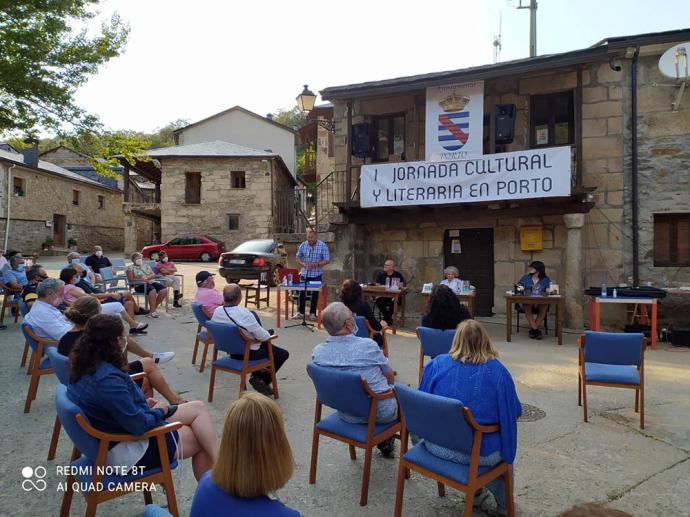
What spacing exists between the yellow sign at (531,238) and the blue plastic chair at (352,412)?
7300mm

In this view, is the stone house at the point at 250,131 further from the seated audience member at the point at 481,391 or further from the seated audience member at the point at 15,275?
the seated audience member at the point at 481,391

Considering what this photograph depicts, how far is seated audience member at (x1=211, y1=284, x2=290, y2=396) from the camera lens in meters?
4.62

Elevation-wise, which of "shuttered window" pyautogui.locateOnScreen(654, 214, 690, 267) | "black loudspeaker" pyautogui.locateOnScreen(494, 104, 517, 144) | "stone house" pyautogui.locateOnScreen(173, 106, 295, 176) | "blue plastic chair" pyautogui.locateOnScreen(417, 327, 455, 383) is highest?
"stone house" pyautogui.locateOnScreen(173, 106, 295, 176)

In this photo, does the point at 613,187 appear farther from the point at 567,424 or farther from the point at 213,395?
the point at 213,395

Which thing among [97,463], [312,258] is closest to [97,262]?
[312,258]

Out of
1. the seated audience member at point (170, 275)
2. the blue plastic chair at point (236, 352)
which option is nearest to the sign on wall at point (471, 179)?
the seated audience member at point (170, 275)

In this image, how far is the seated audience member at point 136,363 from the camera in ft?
12.0

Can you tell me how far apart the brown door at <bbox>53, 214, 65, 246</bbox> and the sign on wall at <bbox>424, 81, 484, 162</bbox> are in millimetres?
25639

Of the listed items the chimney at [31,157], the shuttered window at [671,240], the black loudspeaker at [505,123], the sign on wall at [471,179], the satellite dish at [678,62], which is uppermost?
the chimney at [31,157]

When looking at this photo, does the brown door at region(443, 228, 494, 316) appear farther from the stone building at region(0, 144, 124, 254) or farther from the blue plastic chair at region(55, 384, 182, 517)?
the stone building at region(0, 144, 124, 254)

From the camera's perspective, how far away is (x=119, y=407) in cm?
244

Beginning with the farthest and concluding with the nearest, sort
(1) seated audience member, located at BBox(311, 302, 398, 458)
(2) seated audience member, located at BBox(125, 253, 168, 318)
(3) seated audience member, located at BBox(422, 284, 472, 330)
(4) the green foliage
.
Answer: (4) the green foliage < (2) seated audience member, located at BBox(125, 253, 168, 318) < (3) seated audience member, located at BBox(422, 284, 472, 330) < (1) seated audience member, located at BBox(311, 302, 398, 458)

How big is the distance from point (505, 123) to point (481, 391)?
7609 millimetres

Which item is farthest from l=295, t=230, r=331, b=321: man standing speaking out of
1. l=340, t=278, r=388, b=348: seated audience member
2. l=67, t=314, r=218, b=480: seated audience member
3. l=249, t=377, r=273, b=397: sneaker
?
l=67, t=314, r=218, b=480: seated audience member
